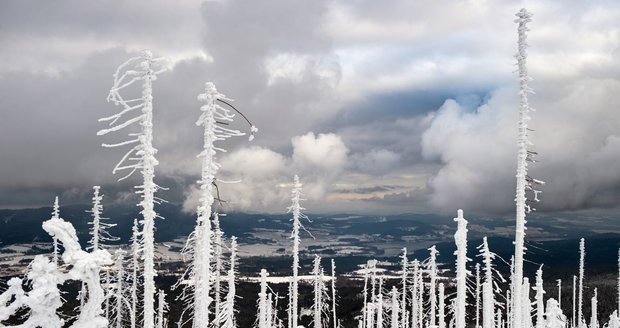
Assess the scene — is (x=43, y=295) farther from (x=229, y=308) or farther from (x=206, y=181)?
(x=229, y=308)

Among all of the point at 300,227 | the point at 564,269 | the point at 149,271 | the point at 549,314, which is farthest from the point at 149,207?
the point at 564,269

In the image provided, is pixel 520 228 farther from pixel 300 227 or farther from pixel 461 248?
pixel 300 227

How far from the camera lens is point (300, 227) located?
4612cm

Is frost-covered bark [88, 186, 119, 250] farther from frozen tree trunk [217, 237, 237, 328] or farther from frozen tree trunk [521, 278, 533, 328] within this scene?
frozen tree trunk [521, 278, 533, 328]

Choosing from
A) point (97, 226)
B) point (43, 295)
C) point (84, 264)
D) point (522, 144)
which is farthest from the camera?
point (97, 226)

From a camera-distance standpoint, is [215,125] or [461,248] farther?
[461,248]

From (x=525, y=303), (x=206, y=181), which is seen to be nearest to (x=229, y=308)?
(x=206, y=181)

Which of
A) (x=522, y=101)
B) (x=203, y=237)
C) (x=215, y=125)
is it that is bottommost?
(x=203, y=237)

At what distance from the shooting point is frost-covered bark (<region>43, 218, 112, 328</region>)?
59.8ft

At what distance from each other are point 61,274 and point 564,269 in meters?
210

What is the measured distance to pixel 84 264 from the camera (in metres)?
18.1

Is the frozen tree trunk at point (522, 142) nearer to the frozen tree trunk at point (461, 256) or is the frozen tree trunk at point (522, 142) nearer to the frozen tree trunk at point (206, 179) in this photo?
the frozen tree trunk at point (461, 256)

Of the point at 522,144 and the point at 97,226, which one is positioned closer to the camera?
the point at 522,144

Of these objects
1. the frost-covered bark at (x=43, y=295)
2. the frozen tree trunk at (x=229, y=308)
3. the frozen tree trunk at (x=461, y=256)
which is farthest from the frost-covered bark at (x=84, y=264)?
the frozen tree trunk at (x=461, y=256)
